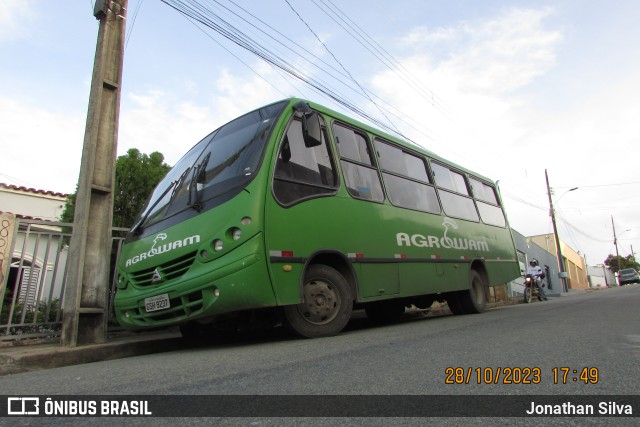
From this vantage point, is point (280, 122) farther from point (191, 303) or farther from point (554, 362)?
point (554, 362)

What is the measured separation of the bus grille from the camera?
4504 mm

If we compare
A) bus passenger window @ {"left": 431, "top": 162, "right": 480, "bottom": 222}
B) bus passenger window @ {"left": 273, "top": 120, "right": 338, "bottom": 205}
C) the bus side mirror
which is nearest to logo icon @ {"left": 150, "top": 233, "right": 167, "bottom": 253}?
bus passenger window @ {"left": 273, "top": 120, "right": 338, "bottom": 205}

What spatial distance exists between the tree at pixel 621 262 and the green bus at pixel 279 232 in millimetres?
88270

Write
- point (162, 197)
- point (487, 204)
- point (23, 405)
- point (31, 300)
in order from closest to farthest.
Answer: point (23, 405), point (162, 197), point (31, 300), point (487, 204)

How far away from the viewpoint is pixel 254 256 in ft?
14.1

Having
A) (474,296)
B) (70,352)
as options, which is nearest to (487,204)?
(474,296)

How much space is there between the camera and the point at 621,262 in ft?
263

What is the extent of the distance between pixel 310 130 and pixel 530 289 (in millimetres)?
14918

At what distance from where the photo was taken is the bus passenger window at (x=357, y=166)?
582 centimetres

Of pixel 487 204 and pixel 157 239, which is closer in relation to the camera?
pixel 157 239

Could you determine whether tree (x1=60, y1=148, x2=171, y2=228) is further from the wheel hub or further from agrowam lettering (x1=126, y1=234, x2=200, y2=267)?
the wheel hub

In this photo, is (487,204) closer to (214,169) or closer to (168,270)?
(214,169)


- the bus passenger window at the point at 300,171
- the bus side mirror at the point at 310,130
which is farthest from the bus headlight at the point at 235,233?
the bus side mirror at the point at 310,130

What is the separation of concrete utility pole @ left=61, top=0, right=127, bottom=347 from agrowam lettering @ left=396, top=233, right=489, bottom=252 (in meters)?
3.93
